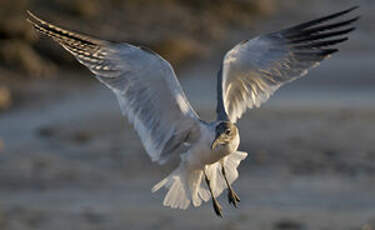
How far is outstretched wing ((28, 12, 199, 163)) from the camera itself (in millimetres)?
8633

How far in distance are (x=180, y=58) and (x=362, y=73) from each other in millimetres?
3488

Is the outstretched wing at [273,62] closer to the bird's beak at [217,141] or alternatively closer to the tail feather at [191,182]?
the tail feather at [191,182]

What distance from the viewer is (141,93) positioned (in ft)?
28.7

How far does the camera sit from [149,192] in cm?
1298

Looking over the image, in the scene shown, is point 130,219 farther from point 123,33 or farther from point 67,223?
point 123,33

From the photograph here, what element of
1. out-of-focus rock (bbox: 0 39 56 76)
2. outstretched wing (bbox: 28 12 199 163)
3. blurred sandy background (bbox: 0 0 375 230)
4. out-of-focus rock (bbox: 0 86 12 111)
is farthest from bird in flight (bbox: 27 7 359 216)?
out-of-focus rock (bbox: 0 39 56 76)

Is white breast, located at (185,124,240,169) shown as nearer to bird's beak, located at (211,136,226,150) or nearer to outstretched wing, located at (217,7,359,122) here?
bird's beak, located at (211,136,226,150)

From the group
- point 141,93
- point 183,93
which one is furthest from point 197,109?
point 183,93

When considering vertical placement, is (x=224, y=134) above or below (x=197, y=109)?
above

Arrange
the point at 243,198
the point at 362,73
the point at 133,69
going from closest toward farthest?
the point at 133,69 < the point at 243,198 < the point at 362,73

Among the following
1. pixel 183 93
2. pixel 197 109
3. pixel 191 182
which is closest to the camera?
pixel 183 93

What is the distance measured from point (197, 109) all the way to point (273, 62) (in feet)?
20.8

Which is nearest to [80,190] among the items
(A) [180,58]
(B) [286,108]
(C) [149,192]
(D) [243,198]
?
(C) [149,192]

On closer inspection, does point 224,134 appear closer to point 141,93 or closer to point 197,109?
point 141,93
